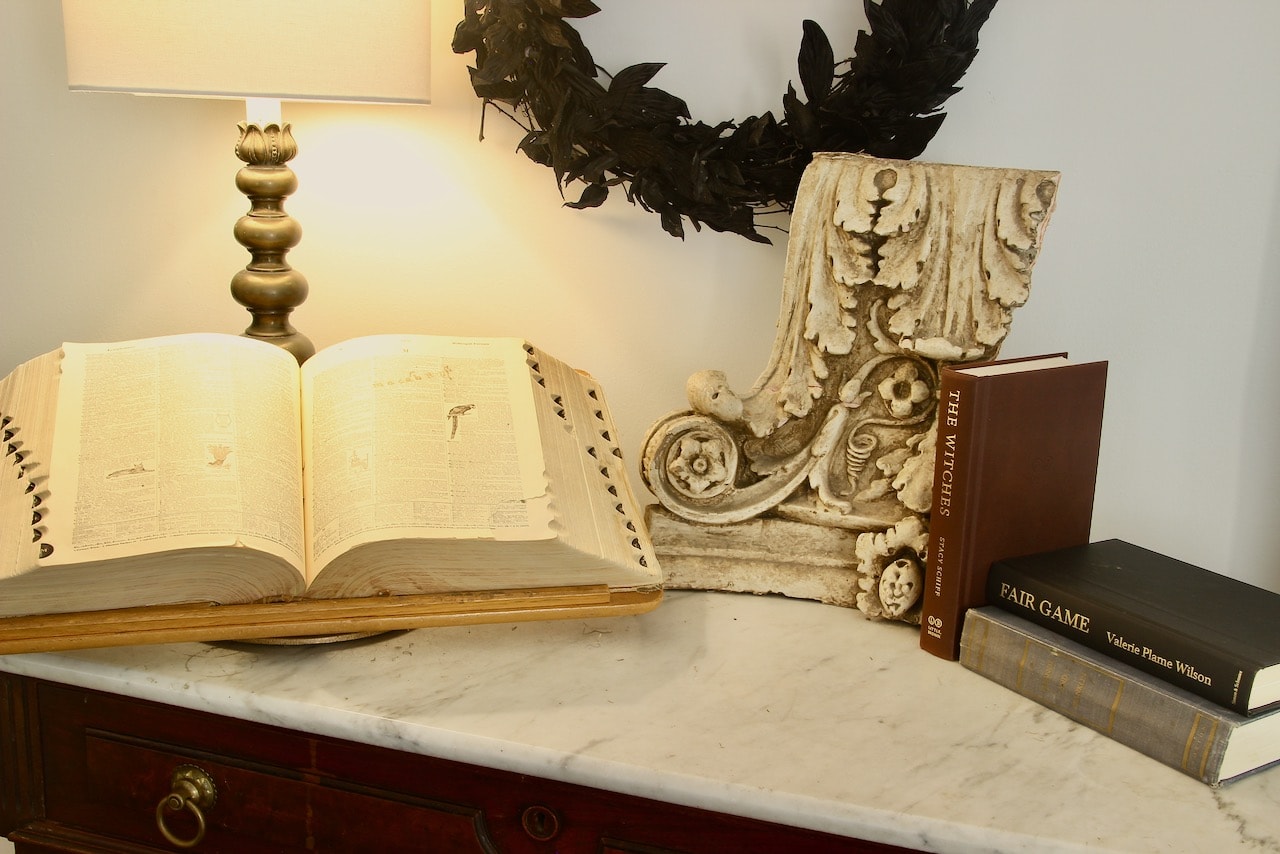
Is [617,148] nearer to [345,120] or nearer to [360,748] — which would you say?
[345,120]

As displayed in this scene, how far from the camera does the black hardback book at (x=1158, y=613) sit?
803 millimetres

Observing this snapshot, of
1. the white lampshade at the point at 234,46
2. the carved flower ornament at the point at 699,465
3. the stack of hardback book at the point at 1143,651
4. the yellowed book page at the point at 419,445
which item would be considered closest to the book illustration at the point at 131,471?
the yellowed book page at the point at 419,445

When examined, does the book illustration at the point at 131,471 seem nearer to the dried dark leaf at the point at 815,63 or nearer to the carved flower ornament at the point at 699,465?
the carved flower ornament at the point at 699,465

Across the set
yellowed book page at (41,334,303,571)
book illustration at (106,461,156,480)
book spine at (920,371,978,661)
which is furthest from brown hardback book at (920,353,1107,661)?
book illustration at (106,461,156,480)

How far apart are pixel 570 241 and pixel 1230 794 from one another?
86 cm

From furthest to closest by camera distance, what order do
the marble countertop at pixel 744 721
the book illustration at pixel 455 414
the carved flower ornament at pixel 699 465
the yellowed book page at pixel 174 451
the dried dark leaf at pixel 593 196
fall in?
1. the dried dark leaf at pixel 593 196
2. the carved flower ornament at pixel 699 465
3. the book illustration at pixel 455 414
4. the yellowed book page at pixel 174 451
5. the marble countertop at pixel 744 721

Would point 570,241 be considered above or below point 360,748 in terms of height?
above

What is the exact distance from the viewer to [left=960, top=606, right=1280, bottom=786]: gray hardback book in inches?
31.3

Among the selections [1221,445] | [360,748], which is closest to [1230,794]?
[1221,445]

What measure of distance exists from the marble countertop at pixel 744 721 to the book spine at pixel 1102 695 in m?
0.01

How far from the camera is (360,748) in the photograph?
881 millimetres

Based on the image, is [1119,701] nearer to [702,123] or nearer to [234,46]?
[702,123]

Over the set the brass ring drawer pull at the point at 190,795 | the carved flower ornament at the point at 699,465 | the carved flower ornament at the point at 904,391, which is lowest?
the brass ring drawer pull at the point at 190,795

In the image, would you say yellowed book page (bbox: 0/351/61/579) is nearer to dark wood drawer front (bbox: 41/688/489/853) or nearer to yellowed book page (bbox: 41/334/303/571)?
yellowed book page (bbox: 41/334/303/571)
